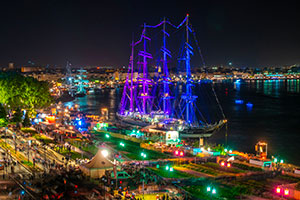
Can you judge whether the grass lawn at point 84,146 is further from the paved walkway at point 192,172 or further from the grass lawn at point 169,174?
the paved walkway at point 192,172

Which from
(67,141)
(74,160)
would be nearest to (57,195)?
(74,160)

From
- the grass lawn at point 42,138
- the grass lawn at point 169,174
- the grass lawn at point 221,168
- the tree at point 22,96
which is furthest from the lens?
the tree at point 22,96

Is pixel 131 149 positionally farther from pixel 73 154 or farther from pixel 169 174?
pixel 169 174

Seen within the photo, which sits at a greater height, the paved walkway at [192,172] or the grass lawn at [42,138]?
the grass lawn at [42,138]

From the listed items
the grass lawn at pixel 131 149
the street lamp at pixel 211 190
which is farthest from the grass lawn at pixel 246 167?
the grass lawn at pixel 131 149

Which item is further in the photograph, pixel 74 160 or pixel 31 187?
pixel 74 160

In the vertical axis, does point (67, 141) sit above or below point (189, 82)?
below

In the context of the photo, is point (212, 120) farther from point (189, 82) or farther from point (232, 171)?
point (232, 171)

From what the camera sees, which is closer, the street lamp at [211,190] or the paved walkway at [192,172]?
the street lamp at [211,190]

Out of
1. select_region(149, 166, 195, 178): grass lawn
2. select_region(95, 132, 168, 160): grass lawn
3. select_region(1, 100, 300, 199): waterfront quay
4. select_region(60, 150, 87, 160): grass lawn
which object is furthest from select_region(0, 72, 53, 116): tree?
select_region(149, 166, 195, 178): grass lawn
